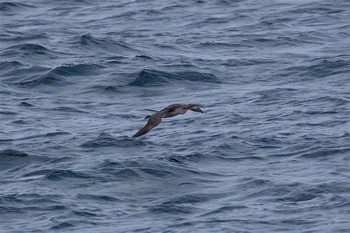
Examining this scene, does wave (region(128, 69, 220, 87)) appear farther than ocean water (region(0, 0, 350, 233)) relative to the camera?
Yes

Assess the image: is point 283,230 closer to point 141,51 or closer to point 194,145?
point 194,145

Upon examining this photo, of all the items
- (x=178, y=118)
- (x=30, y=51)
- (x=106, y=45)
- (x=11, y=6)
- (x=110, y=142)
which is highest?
(x=110, y=142)

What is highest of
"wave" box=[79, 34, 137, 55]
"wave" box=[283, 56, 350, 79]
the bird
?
the bird

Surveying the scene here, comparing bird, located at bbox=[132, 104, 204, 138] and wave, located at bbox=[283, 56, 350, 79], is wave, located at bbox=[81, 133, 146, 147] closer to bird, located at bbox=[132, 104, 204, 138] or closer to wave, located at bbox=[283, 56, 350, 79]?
bird, located at bbox=[132, 104, 204, 138]

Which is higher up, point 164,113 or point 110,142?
point 164,113

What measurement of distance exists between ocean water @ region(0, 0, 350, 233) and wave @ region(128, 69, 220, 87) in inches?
1.6

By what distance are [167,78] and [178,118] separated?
2872 mm

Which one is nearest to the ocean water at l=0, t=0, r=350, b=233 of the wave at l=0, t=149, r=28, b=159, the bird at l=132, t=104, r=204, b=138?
the wave at l=0, t=149, r=28, b=159

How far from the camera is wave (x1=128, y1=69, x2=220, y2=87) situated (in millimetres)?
28641

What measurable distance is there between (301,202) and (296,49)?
1171 cm

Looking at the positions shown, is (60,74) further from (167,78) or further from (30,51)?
(30,51)

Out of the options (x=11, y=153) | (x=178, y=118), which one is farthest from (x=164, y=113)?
(x=178, y=118)

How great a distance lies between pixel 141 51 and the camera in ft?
105

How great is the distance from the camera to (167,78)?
2892 centimetres
